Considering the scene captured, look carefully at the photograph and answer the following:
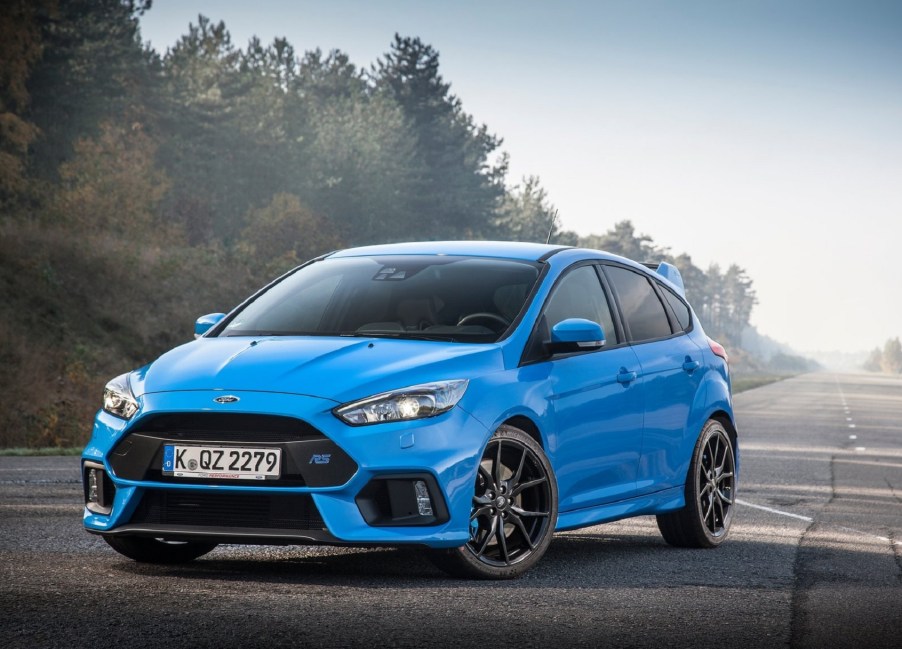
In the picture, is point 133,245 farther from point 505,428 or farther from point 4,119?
point 505,428

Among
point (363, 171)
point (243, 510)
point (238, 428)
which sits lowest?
point (243, 510)

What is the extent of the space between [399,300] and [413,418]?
158 cm

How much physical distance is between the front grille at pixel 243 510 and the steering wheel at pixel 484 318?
166cm

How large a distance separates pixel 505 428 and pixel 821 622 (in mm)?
1780

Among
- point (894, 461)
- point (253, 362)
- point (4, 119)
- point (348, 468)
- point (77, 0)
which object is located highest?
point (77, 0)

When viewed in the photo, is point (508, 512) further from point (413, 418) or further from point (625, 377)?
point (625, 377)

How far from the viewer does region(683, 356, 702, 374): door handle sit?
358 inches

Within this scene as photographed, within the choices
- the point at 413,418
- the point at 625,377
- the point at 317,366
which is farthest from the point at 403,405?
the point at 625,377

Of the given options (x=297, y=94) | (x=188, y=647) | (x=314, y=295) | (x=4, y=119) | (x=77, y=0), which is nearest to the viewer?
(x=188, y=647)

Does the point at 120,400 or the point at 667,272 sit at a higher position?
the point at 667,272

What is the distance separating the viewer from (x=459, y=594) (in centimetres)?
638

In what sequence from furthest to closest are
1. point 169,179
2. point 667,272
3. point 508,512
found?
point 169,179, point 667,272, point 508,512

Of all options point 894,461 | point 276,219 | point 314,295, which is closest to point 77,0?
point 276,219

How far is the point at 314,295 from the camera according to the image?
8.30 meters
